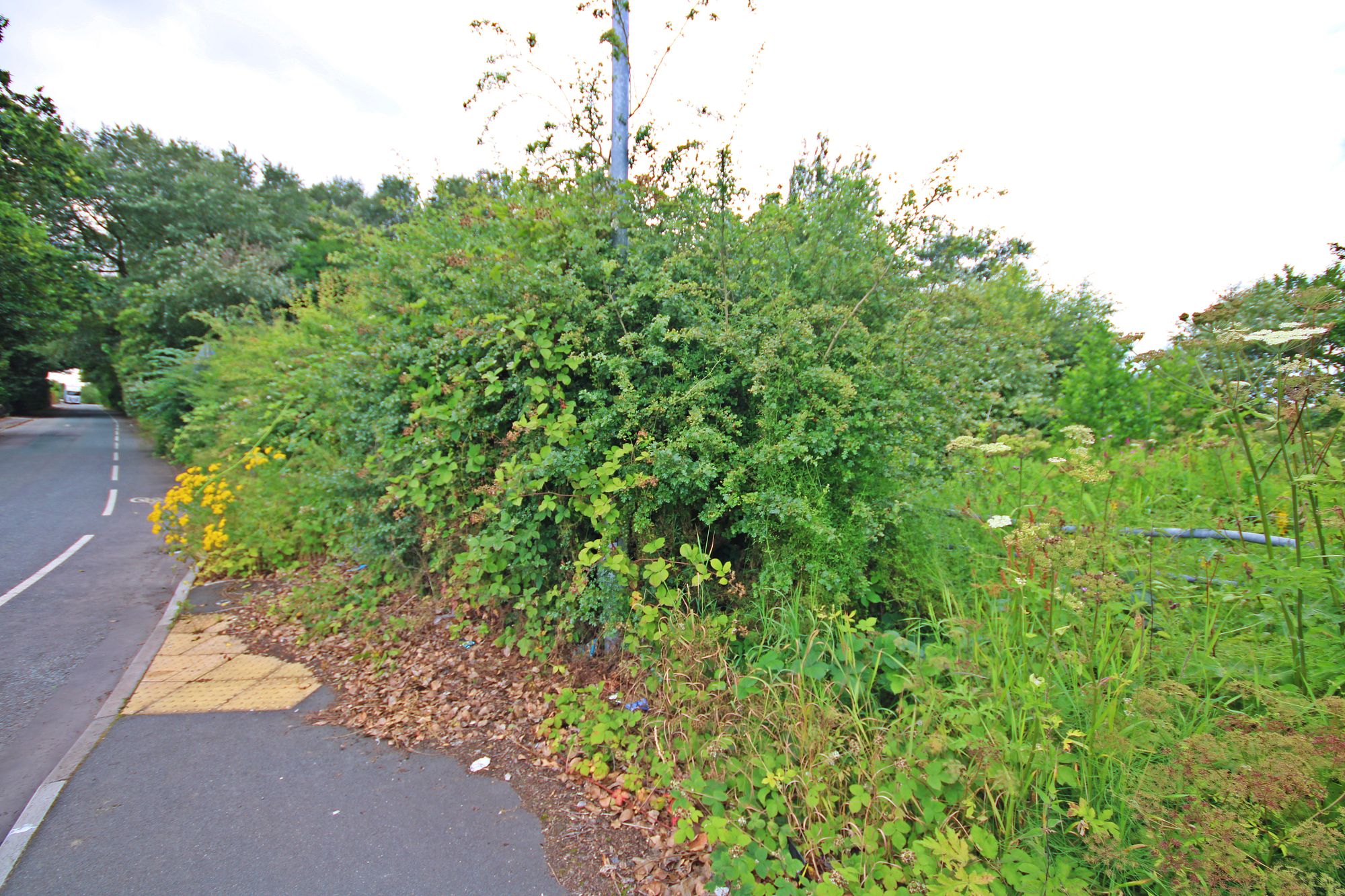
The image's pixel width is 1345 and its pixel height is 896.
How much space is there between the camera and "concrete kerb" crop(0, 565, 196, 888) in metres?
2.69

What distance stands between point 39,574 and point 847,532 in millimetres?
9012

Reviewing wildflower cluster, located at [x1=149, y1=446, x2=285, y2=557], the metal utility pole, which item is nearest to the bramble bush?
the metal utility pole

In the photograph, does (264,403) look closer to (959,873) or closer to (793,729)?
(793,729)

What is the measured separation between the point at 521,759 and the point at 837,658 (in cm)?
193

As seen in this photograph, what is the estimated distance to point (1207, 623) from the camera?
2.38 metres

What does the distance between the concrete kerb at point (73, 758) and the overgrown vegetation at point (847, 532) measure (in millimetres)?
1079

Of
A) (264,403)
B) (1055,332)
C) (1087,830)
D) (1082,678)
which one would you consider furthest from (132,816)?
(1055,332)

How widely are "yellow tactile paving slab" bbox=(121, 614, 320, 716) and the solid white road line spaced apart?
2.50 meters

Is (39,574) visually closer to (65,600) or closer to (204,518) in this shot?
(65,600)

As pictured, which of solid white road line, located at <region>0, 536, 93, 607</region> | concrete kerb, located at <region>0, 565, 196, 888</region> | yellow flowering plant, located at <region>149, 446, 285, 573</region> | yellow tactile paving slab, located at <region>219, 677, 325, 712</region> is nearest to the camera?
concrete kerb, located at <region>0, 565, 196, 888</region>

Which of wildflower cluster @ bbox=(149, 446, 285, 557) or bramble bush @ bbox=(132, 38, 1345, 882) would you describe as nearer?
bramble bush @ bbox=(132, 38, 1345, 882)

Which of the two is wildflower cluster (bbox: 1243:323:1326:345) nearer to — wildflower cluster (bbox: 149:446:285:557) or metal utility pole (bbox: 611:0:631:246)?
metal utility pole (bbox: 611:0:631:246)

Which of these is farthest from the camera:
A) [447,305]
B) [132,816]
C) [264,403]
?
[264,403]

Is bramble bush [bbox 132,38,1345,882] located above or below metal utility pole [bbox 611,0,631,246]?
below
